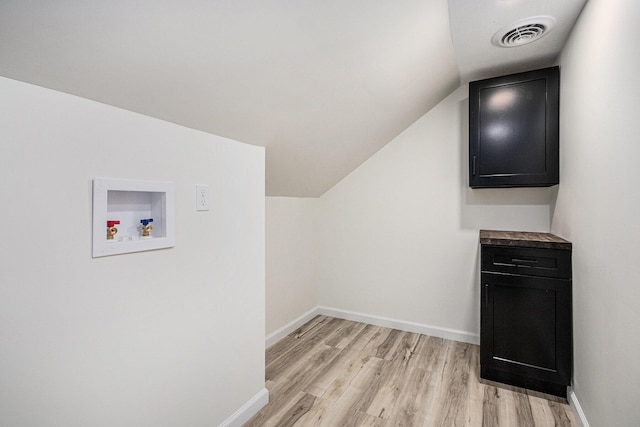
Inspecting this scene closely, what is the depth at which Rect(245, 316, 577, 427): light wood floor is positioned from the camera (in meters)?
1.75

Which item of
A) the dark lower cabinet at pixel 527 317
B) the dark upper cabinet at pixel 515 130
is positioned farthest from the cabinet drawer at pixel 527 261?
the dark upper cabinet at pixel 515 130

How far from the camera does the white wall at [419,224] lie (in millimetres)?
2645

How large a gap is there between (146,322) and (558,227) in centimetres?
252

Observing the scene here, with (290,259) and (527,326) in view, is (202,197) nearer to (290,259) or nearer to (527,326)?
(290,259)

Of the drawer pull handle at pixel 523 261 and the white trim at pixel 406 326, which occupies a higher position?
the drawer pull handle at pixel 523 261

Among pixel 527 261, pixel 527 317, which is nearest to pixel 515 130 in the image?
pixel 527 261

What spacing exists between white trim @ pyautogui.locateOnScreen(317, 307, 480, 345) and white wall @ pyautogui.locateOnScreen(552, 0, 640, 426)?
0.96m

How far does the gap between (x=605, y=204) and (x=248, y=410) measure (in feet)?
6.63

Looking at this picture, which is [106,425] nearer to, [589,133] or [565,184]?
[589,133]

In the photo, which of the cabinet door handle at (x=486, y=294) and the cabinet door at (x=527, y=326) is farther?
the cabinet door handle at (x=486, y=294)

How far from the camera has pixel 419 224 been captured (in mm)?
2873

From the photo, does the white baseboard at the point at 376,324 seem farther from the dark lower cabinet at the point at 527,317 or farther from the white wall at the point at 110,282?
the white wall at the point at 110,282

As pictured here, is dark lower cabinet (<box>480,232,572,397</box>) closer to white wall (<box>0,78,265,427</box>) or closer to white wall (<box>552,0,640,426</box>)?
white wall (<box>552,0,640,426</box>)

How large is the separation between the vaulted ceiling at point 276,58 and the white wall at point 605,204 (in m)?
0.36
